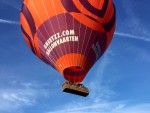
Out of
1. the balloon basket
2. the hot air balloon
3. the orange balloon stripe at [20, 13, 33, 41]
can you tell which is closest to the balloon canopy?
the hot air balloon

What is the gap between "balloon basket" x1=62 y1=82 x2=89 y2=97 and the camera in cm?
3659

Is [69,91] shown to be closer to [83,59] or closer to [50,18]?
[83,59]

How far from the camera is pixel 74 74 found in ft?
126

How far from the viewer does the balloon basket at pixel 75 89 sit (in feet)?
120

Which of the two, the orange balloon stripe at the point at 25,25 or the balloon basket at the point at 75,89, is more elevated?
the orange balloon stripe at the point at 25,25

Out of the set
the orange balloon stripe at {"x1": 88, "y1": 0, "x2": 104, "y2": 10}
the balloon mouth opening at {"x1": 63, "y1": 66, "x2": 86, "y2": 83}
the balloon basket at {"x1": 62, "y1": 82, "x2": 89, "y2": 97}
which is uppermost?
the orange balloon stripe at {"x1": 88, "y1": 0, "x2": 104, "y2": 10}

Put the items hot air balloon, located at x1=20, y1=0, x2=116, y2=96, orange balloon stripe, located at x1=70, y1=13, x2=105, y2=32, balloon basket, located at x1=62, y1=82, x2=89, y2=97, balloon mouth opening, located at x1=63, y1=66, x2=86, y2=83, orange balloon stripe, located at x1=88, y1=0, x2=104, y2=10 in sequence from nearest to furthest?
balloon basket, located at x1=62, y1=82, x2=89, y2=97 → hot air balloon, located at x1=20, y1=0, x2=116, y2=96 → orange balloon stripe, located at x1=70, y1=13, x2=105, y2=32 → balloon mouth opening, located at x1=63, y1=66, x2=86, y2=83 → orange balloon stripe, located at x1=88, y1=0, x2=104, y2=10

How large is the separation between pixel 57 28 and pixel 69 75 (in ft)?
12.9

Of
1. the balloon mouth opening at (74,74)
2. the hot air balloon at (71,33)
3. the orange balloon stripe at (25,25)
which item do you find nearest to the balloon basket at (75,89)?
the hot air balloon at (71,33)

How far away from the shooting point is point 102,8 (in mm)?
38750

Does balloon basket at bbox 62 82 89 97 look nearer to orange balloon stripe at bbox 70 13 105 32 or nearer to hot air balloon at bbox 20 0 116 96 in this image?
hot air balloon at bbox 20 0 116 96

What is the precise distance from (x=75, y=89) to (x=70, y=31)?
461 cm

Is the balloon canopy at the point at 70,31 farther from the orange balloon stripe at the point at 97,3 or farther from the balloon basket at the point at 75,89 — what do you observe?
the balloon basket at the point at 75,89

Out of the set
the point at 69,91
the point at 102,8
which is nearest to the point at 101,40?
the point at 102,8
